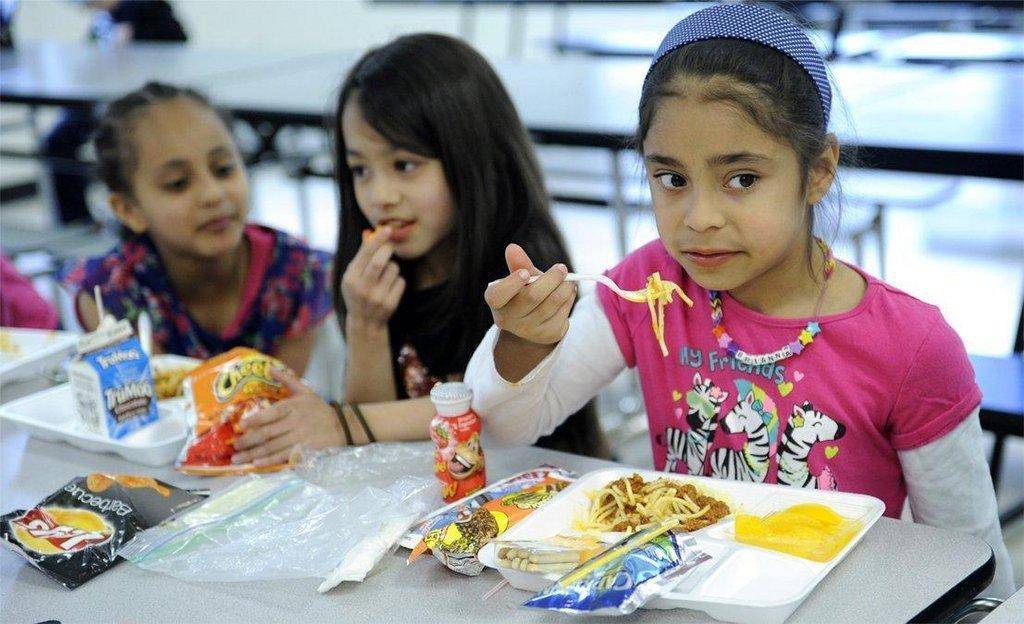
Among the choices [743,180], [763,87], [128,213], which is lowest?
[128,213]

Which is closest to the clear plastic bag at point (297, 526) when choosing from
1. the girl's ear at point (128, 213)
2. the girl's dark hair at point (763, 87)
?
the girl's dark hair at point (763, 87)

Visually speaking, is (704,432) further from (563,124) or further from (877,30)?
(877,30)

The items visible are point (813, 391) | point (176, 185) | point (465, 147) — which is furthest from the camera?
point (176, 185)

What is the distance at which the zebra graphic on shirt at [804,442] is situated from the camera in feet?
4.31

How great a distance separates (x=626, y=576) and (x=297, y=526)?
420 millimetres

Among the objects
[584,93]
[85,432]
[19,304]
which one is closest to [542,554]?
[85,432]

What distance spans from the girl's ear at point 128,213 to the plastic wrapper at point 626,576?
4.91 feet

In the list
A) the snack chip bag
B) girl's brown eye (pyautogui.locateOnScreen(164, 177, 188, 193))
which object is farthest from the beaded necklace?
girl's brown eye (pyautogui.locateOnScreen(164, 177, 188, 193))

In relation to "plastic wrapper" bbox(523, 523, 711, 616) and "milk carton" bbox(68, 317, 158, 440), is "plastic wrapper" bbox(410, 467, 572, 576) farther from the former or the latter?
"milk carton" bbox(68, 317, 158, 440)

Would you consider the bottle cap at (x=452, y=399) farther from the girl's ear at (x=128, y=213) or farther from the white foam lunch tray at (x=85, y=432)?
the girl's ear at (x=128, y=213)

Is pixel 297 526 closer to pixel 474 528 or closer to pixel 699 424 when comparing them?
pixel 474 528

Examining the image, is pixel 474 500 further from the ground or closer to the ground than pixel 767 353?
closer to the ground

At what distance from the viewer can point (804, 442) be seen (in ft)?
4.33

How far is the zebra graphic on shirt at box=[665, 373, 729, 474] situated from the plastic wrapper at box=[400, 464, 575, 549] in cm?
20
